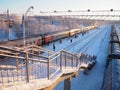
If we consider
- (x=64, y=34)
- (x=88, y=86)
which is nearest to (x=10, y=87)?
(x=88, y=86)

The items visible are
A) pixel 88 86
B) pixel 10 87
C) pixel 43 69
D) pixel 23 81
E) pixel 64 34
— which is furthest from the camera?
pixel 64 34

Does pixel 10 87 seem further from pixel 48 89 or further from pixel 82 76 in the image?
pixel 82 76

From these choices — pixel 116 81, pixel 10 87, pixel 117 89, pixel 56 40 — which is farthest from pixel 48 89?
pixel 56 40

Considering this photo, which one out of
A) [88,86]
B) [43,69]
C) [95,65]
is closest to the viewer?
[43,69]

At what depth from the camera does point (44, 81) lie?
639 centimetres

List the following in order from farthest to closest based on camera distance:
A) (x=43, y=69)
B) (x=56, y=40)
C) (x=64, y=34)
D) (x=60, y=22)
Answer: (x=60, y=22) < (x=64, y=34) < (x=56, y=40) < (x=43, y=69)

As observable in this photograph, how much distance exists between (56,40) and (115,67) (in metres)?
29.4

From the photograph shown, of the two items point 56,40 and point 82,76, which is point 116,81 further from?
point 56,40

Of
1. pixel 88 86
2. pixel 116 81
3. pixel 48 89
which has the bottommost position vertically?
pixel 88 86

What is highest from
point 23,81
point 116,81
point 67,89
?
point 23,81

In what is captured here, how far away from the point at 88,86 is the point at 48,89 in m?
10.5

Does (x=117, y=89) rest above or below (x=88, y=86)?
above

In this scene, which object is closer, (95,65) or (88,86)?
(88,86)

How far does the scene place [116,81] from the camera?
10.7 meters
